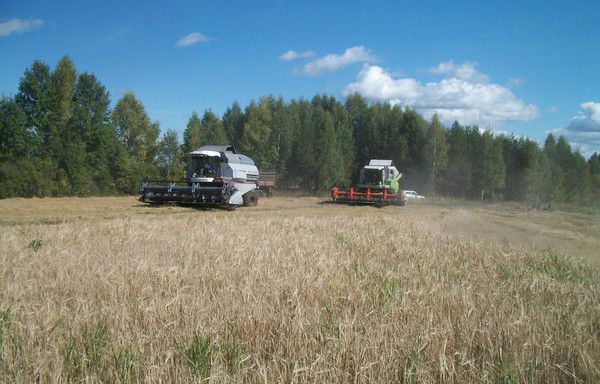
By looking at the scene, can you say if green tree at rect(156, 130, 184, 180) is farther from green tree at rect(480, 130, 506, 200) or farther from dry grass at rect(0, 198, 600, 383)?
green tree at rect(480, 130, 506, 200)

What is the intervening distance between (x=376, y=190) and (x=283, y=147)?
28.8 m

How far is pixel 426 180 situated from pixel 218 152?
38.0 meters

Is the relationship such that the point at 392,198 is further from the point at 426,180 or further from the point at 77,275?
the point at 426,180

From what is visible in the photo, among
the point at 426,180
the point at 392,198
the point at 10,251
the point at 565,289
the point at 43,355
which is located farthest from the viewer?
the point at 426,180

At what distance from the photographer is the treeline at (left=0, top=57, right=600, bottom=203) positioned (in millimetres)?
34375

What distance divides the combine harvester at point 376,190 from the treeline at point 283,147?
1456cm

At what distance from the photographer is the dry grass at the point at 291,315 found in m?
3.53

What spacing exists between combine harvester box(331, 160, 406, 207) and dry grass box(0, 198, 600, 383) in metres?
18.9

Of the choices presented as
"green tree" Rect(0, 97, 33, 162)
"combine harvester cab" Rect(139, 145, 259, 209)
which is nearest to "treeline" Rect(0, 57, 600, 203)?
"green tree" Rect(0, 97, 33, 162)

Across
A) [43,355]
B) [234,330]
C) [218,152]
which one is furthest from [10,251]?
[218,152]

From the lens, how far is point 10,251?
307 inches

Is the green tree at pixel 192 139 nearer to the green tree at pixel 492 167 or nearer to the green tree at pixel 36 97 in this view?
the green tree at pixel 36 97

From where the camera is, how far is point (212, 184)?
21.8m

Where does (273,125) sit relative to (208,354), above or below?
above
